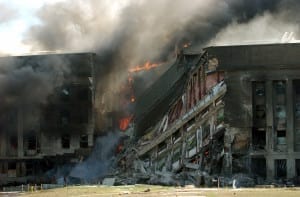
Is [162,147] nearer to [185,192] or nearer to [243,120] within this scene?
[243,120]

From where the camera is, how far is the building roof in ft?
171

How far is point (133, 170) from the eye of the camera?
56.8 meters

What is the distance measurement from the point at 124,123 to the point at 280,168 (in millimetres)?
17356

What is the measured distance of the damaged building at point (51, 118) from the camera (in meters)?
60.0

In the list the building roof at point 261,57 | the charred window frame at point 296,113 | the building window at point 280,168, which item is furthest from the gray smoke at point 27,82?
the building window at point 280,168

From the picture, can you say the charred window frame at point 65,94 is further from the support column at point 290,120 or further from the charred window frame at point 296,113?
the charred window frame at point 296,113

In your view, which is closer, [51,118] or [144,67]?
[51,118]

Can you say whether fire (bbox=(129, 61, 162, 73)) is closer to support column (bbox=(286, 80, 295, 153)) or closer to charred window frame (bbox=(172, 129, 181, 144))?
charred window frame (bbox=(172, 129, 181, 144))

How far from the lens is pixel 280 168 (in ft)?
168

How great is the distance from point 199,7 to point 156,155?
17.2 meters

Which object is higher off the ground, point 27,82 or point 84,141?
point 27,82

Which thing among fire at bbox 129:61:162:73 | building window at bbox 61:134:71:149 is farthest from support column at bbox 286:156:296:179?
building window at bbox 61:134:71:149

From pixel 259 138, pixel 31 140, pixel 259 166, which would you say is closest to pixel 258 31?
pixel 259 138

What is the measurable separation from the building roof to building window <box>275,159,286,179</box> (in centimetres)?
727
